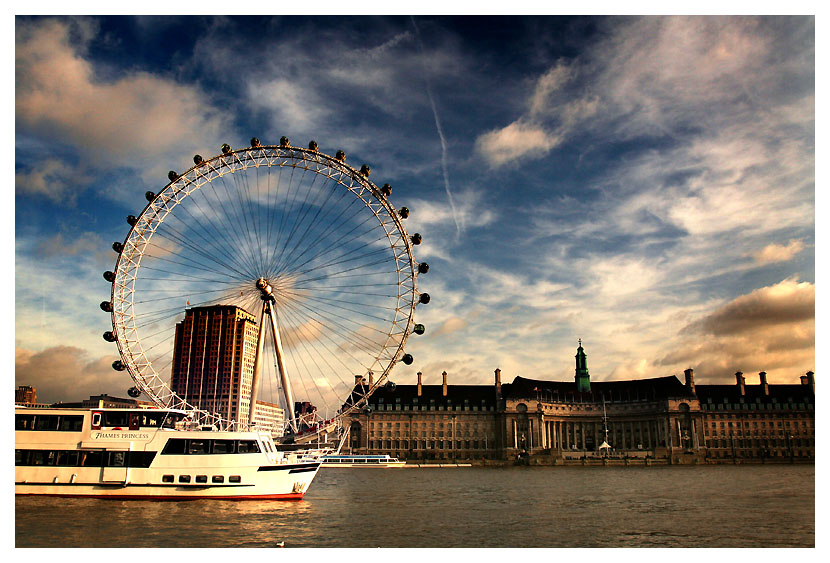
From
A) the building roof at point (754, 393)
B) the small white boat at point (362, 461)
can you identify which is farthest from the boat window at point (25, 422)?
the building roof at point (754, 393)

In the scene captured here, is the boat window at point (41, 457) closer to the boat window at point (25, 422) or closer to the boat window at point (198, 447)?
the boat window at point (25, 422)

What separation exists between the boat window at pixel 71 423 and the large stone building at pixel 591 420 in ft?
382

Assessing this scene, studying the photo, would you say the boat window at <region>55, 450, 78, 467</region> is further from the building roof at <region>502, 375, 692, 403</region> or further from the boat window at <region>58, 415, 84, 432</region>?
the building roof at <region>502, 375, 692, 403</region>

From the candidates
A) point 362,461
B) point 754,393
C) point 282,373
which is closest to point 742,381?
point 754,393

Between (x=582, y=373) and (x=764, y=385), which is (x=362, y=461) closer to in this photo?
(x=582, y=373)

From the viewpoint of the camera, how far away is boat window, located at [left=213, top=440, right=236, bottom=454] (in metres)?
40.2

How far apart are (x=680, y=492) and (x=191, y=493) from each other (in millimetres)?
37476

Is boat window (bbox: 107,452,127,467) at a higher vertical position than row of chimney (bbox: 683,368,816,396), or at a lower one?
lower

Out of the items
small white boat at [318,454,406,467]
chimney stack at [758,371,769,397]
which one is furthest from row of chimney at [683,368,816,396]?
small white boat at [318,454,406,467]

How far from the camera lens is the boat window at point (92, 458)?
3972 cm

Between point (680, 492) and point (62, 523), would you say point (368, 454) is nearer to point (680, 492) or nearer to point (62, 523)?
point (680, 492)

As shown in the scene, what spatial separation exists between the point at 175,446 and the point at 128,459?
288 cm

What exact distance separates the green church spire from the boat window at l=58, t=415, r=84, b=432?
156 metres

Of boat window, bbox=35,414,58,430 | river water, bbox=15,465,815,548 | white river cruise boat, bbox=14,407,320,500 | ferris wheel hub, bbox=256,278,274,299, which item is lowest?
river water, bbox=15,465,815,548
